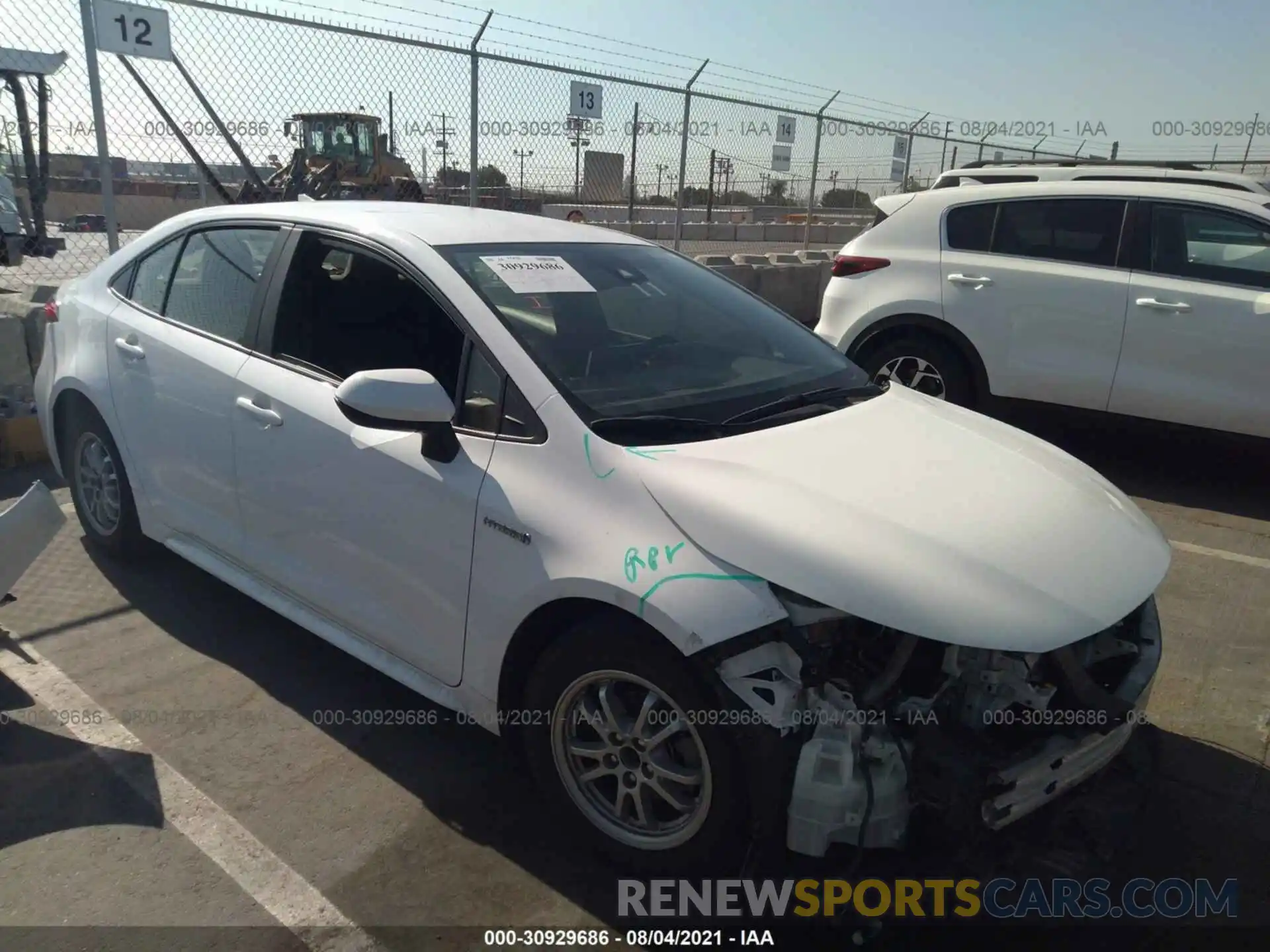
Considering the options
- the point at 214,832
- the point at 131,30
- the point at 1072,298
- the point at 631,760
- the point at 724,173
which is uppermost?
the point at 131,30

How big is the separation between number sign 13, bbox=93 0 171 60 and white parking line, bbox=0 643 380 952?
447 cm

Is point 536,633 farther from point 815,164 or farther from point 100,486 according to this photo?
point 815,164

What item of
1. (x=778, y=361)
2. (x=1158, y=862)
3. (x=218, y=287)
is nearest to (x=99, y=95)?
(x=218, y=287)

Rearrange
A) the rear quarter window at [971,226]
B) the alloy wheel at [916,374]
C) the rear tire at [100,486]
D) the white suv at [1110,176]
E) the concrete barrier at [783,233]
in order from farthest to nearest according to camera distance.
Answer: the concrete barrier at [783,233] → the alloy wheel at [916,374] → the rear quarter window at [971,226] → the white suv at [1110,176] → the rear tire at [100,486]

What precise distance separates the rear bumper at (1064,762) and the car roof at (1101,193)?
406cm

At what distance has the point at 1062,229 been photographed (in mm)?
5922

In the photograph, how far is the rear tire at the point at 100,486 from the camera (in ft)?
A: 13.2

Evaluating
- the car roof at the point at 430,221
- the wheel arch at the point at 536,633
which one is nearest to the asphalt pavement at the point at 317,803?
the wheel arch at the point at 536,633

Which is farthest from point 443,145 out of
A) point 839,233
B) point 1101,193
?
point 839,233

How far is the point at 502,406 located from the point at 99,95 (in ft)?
17.3

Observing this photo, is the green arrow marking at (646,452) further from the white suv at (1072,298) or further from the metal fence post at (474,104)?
the metal fence post at (474,104)

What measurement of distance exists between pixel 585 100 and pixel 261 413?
6.63 meters

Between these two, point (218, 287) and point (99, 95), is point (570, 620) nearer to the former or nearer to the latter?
point (218, 287)

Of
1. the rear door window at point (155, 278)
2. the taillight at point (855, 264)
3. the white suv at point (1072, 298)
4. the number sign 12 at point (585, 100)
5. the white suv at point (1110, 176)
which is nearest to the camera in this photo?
the rear door window at point (155, 278)
